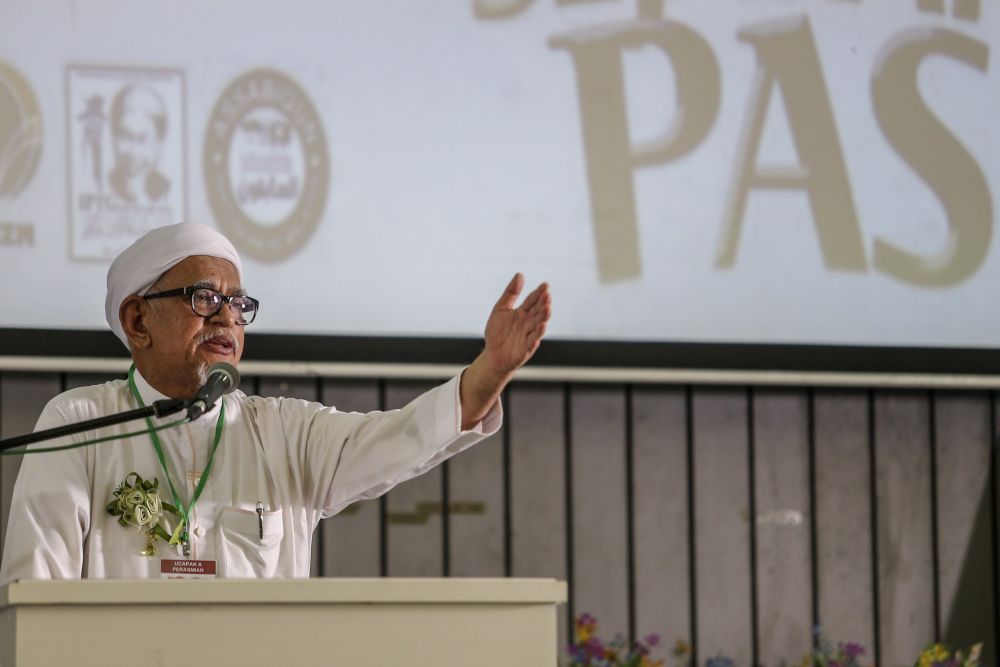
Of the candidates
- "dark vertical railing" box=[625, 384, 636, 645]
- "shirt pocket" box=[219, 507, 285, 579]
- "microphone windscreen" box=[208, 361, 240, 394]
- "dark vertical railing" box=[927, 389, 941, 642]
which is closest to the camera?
"microphone windscreen" box=[208, 361, 240, 394]

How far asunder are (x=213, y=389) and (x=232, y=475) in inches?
23.2

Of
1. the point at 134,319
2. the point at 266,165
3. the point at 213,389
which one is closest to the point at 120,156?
the point at 266,165

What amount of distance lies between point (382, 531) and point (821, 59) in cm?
182

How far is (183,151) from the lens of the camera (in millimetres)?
3963

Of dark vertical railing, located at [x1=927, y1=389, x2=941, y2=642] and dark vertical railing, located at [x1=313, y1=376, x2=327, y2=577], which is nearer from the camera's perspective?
dark vertical railing, located at [x1=313, y1=376, x2=327, y2=577]

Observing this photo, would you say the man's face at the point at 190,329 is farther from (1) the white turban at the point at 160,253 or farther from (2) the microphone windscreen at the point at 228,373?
(2) the microphone windscreen at the point at 228,373

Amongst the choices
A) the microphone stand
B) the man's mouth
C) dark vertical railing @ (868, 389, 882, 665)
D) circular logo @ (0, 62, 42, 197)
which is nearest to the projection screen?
circular logo @ (0, 62, 42, 197)

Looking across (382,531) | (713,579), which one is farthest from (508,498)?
(713,579)

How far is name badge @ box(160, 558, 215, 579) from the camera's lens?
2.47 m

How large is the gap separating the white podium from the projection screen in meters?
2.19

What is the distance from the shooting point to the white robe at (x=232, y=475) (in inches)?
96.9

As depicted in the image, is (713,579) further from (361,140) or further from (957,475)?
(361,140)

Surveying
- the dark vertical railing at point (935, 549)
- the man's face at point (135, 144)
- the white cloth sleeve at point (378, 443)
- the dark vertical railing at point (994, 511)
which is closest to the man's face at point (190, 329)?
the white cloth sleeve at point (378, 443)

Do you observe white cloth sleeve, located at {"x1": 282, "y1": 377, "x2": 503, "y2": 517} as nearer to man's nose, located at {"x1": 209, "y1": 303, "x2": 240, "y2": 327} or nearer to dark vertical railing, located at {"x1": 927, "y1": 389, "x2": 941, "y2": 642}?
man's nose, located at {"x1": 209, "y1": 303, "x2": 240, "y2": 327}
